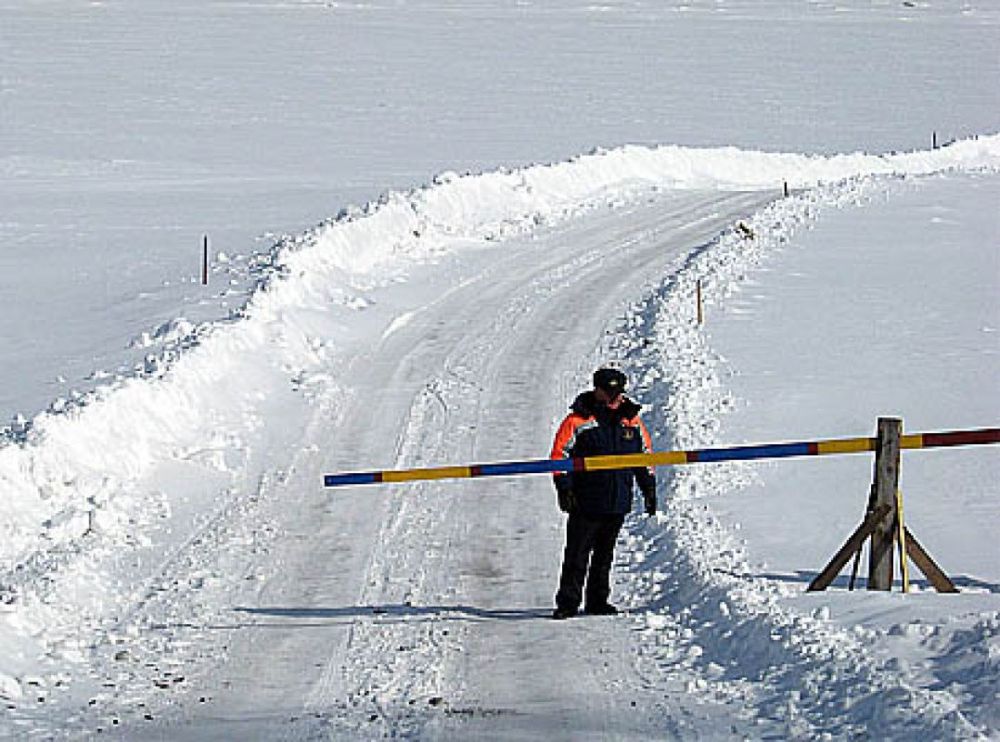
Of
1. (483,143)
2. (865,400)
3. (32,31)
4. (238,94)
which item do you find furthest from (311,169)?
(32,31)

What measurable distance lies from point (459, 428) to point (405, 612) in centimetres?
509

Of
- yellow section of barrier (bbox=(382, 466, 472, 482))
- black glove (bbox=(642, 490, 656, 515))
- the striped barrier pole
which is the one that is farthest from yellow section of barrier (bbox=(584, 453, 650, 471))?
yellow section of barrier (bbox=(382, 466, 472, 482))

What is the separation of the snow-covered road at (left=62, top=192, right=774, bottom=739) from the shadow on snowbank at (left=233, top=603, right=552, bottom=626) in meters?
0.02

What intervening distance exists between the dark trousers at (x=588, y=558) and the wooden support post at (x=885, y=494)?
1.58 meters

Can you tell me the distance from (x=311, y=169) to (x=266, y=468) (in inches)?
1087

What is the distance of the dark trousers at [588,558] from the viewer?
1012 centimetres

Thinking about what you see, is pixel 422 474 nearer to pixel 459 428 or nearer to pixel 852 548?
pixel 852 548

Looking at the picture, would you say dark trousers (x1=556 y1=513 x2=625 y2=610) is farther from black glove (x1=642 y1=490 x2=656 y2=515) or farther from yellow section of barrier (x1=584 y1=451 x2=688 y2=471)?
yellow section of barrier (x1=584 y1=451 x2=688 y2=471)

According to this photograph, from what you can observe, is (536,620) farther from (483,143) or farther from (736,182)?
(483,143)

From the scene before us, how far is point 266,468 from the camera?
45.5 feet

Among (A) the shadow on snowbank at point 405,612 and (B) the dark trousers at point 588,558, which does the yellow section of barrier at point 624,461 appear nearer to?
(B) the dark trousers at point 588,558

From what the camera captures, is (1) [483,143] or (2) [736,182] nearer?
(2) [736,182]

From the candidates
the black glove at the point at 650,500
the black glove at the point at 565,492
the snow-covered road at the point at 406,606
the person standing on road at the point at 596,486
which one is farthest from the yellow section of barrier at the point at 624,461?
the snow-covered road at the point at 406,606

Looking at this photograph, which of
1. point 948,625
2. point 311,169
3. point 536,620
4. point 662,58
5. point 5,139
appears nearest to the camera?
point 948,625
